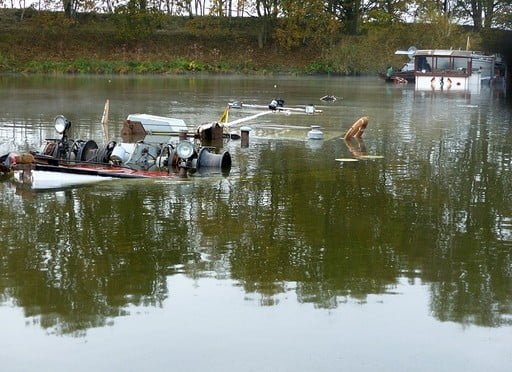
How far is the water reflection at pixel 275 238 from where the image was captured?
8.72 meters

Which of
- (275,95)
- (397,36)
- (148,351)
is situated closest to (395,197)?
(148,351)

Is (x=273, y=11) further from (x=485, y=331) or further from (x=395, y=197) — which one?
(x=485, y=331)

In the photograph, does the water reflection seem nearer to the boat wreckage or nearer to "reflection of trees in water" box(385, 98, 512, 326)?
"reflection of trees in water" box(385, 98, 512, 326)

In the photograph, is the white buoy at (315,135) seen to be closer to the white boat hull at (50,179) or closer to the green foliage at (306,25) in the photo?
the white boat hull at (50,179)

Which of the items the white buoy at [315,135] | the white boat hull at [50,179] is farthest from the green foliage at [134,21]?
the white boat hull at [50,179]

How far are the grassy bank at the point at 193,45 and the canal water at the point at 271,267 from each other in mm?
43792

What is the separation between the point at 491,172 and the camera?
663 inches

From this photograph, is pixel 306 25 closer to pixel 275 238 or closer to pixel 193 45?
pixel 193 45

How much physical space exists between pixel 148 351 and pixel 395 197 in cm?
751

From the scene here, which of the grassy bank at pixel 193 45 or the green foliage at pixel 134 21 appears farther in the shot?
the green foliage at pixel 134 21

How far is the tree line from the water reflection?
168 ft

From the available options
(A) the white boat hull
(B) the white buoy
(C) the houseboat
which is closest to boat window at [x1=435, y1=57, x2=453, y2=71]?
(C) the houseboat

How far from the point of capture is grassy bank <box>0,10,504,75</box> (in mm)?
61219

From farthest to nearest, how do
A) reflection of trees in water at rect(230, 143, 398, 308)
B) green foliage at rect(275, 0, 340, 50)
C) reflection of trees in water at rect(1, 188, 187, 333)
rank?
1. green foliage at rect(275, 0, 340, 50)
2. reflection of trees in water at rect(230, 143, 398, 308)
3. reflection of trees in water at rect(1, 188, 187, 333)
